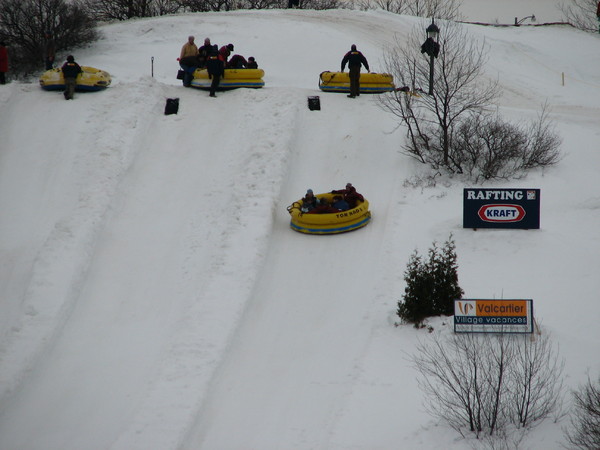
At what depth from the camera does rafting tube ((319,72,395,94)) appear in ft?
81.1

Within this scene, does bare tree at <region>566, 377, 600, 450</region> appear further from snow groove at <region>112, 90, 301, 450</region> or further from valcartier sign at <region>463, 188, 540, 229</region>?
valcartier sign at <region>463, 188, 540, 229</region>

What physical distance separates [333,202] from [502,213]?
398cm

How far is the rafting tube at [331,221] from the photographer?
1814 centimetres

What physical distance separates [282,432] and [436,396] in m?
2.50

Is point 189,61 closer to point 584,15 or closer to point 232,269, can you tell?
point 232,269

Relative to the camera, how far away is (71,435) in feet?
39.3

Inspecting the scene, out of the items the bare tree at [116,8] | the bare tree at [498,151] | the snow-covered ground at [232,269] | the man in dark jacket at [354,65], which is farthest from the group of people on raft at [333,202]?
the bare tree at [116,8]

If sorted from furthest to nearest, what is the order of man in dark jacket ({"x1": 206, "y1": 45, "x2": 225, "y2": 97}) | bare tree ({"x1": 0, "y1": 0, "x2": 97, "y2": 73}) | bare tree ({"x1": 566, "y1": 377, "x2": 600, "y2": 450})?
1. bare tree ({"x1": 0, "y1": 0, "x2": 97, "y2": 73})
2. man in dark jacket ({"x1": 206, "y1": 45, "x2": 225, "y2": 97})
3. bare tree ({"x1": 566, "y1": 377, "x2": 600, "y2": 450})

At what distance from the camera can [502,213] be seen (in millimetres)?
17484

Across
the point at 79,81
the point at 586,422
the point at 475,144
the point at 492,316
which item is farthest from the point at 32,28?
the point at 586,422

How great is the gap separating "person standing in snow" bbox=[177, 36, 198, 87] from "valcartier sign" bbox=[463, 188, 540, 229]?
1162cm

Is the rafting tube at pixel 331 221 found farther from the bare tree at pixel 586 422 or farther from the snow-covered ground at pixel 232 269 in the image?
the bare tree at pixel 586 422

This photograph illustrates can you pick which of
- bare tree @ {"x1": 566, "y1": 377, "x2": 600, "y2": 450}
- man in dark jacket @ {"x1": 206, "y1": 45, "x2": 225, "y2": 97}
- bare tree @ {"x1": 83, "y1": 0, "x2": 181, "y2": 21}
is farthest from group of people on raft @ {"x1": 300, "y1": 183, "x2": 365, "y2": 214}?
Result: bare tree @ {"x1": 83, "y1": 0, "x2": 181, "y2": 21}

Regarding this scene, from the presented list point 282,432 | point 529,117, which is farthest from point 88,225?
point 529,117
